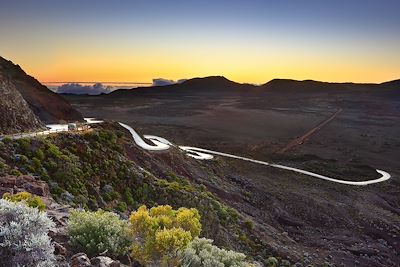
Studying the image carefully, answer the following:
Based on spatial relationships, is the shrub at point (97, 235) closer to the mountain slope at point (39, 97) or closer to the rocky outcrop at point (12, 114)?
the rocky outcrop at point (12, 114)

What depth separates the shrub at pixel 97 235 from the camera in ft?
38.6

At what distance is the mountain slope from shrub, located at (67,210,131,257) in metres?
31.2

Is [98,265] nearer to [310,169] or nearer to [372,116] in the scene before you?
[310,169]

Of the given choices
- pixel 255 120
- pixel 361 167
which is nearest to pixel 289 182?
pixel 361 167

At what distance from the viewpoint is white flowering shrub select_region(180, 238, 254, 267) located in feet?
38.9

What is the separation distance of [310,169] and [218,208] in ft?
112

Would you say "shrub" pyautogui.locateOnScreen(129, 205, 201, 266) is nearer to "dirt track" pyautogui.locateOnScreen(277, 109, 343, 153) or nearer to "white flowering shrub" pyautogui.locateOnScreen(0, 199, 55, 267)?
"white flowering shrub" pyautogui.locateOnScreen(0, 199, 55, 267)

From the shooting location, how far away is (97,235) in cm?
1219

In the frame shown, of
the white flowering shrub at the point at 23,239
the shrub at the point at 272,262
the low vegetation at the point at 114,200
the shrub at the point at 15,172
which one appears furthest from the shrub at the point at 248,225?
the white flowering shrub at the point at 23,239

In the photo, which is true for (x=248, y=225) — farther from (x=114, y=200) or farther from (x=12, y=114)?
(x=12, y=114)

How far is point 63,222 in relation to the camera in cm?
1359

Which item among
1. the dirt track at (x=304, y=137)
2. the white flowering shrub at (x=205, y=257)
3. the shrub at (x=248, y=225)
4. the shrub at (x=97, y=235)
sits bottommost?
the dirt track at (x=304, y=137)

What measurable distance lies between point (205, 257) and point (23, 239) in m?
4.82

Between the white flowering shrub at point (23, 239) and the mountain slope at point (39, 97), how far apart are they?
3353cm
